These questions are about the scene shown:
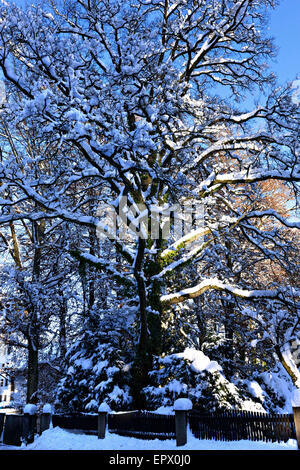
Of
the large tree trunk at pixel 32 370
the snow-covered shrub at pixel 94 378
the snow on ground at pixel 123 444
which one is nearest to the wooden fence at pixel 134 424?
the snow on ground at pixel 123 444

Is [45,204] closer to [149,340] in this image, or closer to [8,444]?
[149,340]

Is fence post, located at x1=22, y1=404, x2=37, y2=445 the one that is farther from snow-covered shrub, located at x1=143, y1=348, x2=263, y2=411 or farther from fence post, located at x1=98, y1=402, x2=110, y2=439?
snow-covered shrub, located at x1=143, y1=348, x2=263, y2=411

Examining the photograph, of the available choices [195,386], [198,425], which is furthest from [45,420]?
[198,425]

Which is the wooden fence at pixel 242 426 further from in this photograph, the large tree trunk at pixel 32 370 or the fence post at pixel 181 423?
the large tree trunk at pixel 32 370

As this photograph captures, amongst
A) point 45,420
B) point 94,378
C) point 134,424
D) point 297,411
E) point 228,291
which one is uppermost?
point 228,291

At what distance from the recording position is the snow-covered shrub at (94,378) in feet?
33.0

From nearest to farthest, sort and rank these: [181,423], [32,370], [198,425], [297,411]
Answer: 1. [297,411]
2. [181,423]
3. [198,425]
4. [32,370]

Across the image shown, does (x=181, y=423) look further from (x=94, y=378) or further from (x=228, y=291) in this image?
(x=228, y=291)

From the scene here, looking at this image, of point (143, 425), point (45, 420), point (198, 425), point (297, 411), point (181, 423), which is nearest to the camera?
point (297, 411)

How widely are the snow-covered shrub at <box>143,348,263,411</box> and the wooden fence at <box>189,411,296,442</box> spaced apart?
0.72 meters

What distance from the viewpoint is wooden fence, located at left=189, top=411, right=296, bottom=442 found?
6941 mm

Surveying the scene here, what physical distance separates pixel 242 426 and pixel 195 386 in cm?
188

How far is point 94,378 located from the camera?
10531mm

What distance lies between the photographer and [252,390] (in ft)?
31.9
